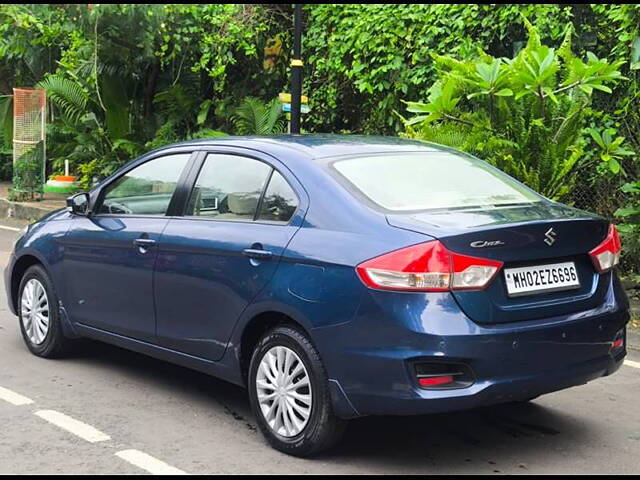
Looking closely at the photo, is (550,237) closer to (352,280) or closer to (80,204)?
(352,280)

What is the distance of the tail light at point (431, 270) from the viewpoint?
426 cm

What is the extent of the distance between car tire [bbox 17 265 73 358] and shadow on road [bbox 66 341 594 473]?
969 mm

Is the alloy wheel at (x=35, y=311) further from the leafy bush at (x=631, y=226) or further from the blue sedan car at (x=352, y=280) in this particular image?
the leafy bush at (x=631, y=226)

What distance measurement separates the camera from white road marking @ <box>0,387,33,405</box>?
18.6 feet

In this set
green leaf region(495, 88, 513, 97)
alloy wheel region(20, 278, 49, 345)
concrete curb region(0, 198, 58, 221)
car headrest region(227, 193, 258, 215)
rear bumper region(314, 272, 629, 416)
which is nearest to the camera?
rear bumper region(314, 272, 629, 416)

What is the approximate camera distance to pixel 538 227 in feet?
14.9

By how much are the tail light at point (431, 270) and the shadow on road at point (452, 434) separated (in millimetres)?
934

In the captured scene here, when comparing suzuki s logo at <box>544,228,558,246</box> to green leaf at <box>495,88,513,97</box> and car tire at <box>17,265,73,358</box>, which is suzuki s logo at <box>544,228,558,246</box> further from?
green leaf at <box>495,88,513,97</box>

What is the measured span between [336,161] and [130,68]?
40.1 feet

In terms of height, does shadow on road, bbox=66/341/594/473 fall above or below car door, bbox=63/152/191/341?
below

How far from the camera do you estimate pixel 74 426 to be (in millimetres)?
5195

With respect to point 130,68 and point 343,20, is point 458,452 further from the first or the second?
point 130,68

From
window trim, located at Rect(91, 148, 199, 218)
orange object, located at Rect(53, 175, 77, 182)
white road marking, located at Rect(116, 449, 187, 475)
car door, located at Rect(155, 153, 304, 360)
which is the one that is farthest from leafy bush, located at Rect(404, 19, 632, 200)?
orange object, located at Rect(53, 175, 77, 182)

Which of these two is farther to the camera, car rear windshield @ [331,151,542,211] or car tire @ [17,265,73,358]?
car tire @ [17,265,73,358]
